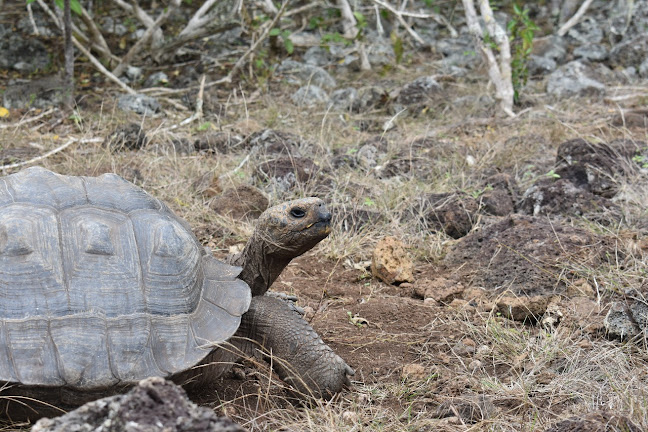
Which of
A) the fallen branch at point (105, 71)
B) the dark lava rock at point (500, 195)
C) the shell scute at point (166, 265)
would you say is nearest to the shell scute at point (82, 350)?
the shell scute at point (166, 265)

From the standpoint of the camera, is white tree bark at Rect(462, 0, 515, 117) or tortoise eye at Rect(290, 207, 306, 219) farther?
white tree bark at Rect(462, 0, 515, 117)

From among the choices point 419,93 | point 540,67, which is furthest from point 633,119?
point 540,67

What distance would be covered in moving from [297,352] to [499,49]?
4.23 m

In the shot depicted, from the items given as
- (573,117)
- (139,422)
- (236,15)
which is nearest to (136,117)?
(236,15)

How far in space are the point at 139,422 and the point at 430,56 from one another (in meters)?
8.00

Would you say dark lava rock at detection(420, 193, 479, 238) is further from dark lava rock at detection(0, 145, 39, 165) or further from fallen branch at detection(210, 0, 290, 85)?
fallen branch at detection(210, 0, 290, 85)

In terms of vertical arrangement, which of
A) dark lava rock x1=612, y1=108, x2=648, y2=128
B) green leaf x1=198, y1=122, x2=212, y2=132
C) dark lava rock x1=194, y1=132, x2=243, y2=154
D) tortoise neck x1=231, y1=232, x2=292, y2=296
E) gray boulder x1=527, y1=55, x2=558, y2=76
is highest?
tortoise neck x1=231, y1=232, x2=292, y2=296

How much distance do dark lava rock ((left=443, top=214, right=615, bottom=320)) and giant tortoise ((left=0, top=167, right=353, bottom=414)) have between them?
1055 millimetres

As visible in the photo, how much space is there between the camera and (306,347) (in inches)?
98.4

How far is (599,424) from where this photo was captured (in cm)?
183

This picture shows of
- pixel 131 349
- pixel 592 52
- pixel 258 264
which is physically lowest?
pixel 592 52

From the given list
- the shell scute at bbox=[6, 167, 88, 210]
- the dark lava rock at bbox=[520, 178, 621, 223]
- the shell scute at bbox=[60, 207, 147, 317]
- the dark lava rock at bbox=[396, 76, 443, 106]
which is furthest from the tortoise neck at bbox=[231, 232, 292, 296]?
the dark lava rock at bbox=[396, 76, 443, 106]

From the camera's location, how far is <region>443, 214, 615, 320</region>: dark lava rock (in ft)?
10.7

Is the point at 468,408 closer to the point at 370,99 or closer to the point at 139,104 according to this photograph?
the point at 370,99
